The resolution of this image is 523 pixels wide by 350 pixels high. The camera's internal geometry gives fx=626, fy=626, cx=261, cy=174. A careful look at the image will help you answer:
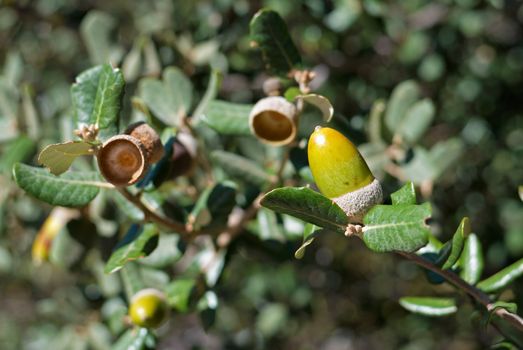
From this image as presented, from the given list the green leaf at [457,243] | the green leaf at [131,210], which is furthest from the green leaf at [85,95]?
the green leaf at [457,243]

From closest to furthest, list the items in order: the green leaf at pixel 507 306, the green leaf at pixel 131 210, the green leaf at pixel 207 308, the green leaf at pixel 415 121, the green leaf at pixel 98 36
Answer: the green leaf at pixel 507 306
the green leaf at pixel 131 210
the green leaf at pixel 207 308
the green leaf at pixel 415 121
the green leaf at pixel 98 36

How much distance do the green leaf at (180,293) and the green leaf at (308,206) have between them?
477mm

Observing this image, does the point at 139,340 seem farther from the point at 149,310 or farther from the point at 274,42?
the point at 274,42

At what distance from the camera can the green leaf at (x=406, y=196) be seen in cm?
95

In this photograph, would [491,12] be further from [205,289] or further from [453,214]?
[205,289]

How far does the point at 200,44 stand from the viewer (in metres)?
2.00

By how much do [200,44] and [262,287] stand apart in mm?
952

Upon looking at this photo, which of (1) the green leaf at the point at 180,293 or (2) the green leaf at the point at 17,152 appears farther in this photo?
(2) the green leaf at the point at 17,152

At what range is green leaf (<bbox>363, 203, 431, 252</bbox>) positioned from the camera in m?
0.85

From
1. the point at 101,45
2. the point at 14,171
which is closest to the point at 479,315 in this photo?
the point at 14,171

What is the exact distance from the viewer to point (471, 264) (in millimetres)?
1154

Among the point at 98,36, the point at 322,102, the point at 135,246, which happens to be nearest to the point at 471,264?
the point at 322,102

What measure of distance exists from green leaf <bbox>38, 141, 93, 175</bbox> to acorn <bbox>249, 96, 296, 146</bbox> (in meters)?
0.32

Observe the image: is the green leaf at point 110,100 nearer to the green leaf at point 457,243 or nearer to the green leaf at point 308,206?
the green leaf at point 308,206
